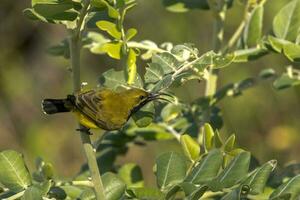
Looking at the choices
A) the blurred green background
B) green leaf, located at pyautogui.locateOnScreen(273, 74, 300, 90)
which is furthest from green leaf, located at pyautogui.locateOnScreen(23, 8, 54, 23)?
the blurred green background

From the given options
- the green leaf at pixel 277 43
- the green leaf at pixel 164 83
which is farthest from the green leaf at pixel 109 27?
the green leaf at pixel 277 43

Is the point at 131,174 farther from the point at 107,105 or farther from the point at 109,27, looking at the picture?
the point at 109,27

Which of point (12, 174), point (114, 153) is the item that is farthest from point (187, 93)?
point (12, 174)

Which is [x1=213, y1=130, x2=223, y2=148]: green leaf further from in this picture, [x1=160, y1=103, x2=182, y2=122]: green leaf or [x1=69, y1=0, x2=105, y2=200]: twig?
[x1=160, y1=103, x2=182, y2=122]: green leaf

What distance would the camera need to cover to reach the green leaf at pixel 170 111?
1807 mm

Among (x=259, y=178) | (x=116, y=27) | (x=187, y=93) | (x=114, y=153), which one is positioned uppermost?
(x=116, y=27)

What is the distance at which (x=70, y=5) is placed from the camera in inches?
55.4

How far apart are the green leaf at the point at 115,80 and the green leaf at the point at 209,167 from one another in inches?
9.3

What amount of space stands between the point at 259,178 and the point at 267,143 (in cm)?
266

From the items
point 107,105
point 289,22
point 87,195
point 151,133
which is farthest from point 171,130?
point 87,195

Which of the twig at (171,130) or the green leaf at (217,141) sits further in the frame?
the twig at (171,130)

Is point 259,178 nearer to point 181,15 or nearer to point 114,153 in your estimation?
point 114,153

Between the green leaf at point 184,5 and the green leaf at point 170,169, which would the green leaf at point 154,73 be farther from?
the green leaf at point 184,5

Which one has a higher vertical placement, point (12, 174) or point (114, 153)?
point (12, 174)
